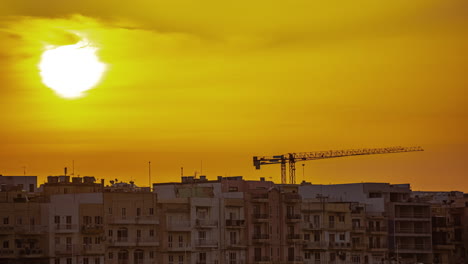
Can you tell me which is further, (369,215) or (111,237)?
(369,215)

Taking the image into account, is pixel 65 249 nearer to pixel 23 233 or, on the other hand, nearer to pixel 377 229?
pixel 23 233

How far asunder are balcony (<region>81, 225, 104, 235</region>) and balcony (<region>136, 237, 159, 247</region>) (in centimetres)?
544

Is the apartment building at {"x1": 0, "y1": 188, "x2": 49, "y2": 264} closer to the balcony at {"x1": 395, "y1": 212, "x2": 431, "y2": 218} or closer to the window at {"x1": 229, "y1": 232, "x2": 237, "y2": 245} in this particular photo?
the window at {"x1": 229, "y1": 232, "x2": 237, "y2": 245}

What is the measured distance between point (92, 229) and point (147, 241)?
26.9 ft

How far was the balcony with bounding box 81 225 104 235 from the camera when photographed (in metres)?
136

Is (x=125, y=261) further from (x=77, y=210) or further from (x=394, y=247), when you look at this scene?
(x=394, y=247)

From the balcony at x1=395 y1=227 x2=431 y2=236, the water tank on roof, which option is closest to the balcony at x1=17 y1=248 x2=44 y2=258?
the water tank on roof

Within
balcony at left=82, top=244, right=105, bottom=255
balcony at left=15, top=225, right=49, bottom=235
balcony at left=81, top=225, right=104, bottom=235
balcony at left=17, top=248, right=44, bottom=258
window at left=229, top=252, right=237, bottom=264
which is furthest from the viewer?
window at left=229, top=252, right=237, bottom=264

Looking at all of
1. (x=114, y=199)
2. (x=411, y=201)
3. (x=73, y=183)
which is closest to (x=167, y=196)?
(x=73, y=183)

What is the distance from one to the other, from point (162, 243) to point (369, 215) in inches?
1490

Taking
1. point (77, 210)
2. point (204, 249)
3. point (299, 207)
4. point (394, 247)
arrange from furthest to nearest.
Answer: point (394, 247), point (299, 207), point (204, 249), point (77, 210)

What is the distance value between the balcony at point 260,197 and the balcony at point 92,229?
973 inches

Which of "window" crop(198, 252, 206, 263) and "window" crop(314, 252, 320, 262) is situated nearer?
"window" crop(198, 252, 206, 263)

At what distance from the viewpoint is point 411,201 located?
180 m
